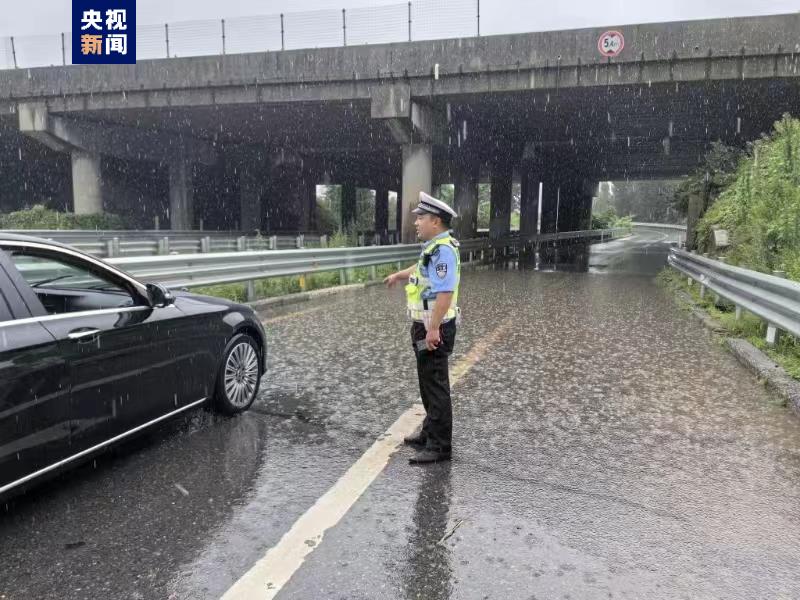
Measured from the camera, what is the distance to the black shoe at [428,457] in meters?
3.94

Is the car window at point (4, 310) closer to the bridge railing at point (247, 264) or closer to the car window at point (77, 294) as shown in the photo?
the car window at point (77, 294)

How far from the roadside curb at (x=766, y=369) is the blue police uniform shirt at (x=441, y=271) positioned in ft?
10.6

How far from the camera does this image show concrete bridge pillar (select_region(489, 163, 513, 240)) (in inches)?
1446

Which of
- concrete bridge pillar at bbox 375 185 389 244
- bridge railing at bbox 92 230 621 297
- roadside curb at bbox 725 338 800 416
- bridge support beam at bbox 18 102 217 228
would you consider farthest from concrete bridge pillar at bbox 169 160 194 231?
roadside curb at bbox 725 338 800 416

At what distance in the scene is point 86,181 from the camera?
3062cm

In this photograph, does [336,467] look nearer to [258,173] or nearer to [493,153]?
[493,153]

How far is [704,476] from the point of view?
3.81m

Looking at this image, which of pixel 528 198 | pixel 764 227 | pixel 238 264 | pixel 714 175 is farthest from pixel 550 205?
pixel 238 264

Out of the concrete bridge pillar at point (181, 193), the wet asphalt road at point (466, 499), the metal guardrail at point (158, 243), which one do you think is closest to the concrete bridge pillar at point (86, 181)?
the metal guardrail at point (158, 243)

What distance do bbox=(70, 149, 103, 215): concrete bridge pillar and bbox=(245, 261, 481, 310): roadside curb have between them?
21.3 metres

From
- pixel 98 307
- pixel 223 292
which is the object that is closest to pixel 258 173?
pixel 223 292

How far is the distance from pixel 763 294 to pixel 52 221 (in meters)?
30.7

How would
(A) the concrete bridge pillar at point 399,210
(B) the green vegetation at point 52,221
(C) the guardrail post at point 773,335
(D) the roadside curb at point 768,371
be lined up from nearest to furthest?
1. (D) the roadside curb at point 768,371
2. (C) the guardrail post at point 773,335
3. (A) the concrete bridge pillar at point 399,210
4. (B) the green vegetation at point 52,221

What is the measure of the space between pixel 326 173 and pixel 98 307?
49.1 m
